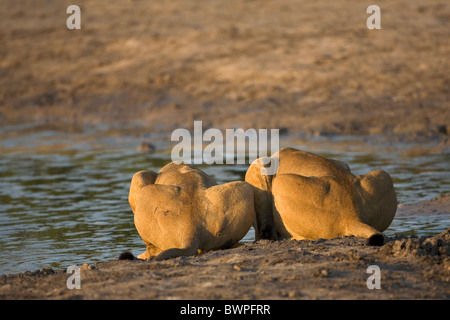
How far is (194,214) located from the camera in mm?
6859

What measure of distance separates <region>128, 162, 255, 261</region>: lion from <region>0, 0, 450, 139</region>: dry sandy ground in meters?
8.55

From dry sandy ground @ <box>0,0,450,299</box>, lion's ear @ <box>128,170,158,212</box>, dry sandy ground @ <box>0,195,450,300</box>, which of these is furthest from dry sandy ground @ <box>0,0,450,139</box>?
dry sandy ground @ <box>0,195,450,300</box>

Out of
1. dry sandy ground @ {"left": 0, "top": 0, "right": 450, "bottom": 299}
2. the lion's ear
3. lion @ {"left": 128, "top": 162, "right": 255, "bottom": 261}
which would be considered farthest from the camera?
dry sandy ground @ {"left": 0, "top": 0, "right": 450, "bottom": 299}

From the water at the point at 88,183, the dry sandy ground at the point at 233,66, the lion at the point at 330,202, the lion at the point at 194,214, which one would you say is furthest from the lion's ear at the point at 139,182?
the dry sandy ground at the point at 233,66

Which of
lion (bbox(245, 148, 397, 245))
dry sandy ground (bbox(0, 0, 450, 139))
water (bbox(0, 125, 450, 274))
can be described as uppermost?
dry sandy ground (bbox(0, 0, 450, 139))

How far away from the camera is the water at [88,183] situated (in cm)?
819

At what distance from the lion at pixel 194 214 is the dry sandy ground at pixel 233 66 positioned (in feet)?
28.1

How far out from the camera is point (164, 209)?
6.94m

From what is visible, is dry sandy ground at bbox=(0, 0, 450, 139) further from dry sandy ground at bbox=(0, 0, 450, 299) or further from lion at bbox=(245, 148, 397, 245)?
lion at bbox=(245, 148, 397, 245)

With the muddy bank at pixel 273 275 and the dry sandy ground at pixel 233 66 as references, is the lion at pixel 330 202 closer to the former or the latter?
the muddy bank at pixel 273 275

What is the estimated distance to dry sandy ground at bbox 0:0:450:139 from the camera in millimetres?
16344

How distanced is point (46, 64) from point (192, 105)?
4992 millimetres

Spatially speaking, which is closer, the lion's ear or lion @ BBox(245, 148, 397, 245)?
lion @ BBox(245, 148, 397, 245)

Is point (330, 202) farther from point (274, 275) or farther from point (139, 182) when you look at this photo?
point (139, 182)
